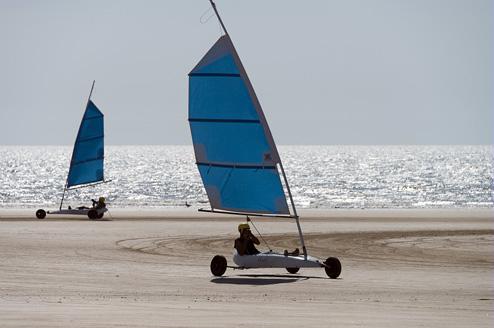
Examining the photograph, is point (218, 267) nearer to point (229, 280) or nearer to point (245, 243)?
point (229, 280)

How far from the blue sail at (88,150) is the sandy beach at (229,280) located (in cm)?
1299

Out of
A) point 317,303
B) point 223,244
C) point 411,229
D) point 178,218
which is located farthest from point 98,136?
point 317,303

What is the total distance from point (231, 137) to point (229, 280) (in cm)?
334

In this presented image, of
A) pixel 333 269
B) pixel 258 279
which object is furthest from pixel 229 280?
pixel 333 269

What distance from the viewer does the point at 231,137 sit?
93.7ft

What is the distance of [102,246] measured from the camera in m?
39.2

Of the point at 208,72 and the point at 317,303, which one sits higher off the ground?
the point at 208,72

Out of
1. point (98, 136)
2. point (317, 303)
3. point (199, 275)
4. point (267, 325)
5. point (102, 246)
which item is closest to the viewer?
point (267, 325)

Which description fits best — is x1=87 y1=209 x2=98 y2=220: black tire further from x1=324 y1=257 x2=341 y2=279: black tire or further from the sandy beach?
x1=324 y1=257 x2=341 y2=279: black tire

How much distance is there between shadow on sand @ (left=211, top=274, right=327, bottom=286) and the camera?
91.0 feet

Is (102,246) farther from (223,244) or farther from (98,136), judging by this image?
(98,136)

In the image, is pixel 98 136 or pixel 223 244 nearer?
pixel 223 244

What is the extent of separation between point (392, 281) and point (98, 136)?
39426mm

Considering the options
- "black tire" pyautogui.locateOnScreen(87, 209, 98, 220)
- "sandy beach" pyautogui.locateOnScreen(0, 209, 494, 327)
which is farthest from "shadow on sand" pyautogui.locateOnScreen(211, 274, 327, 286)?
"black tire" pyautogui.locateOnScreen(87, 209, 98, 220)
